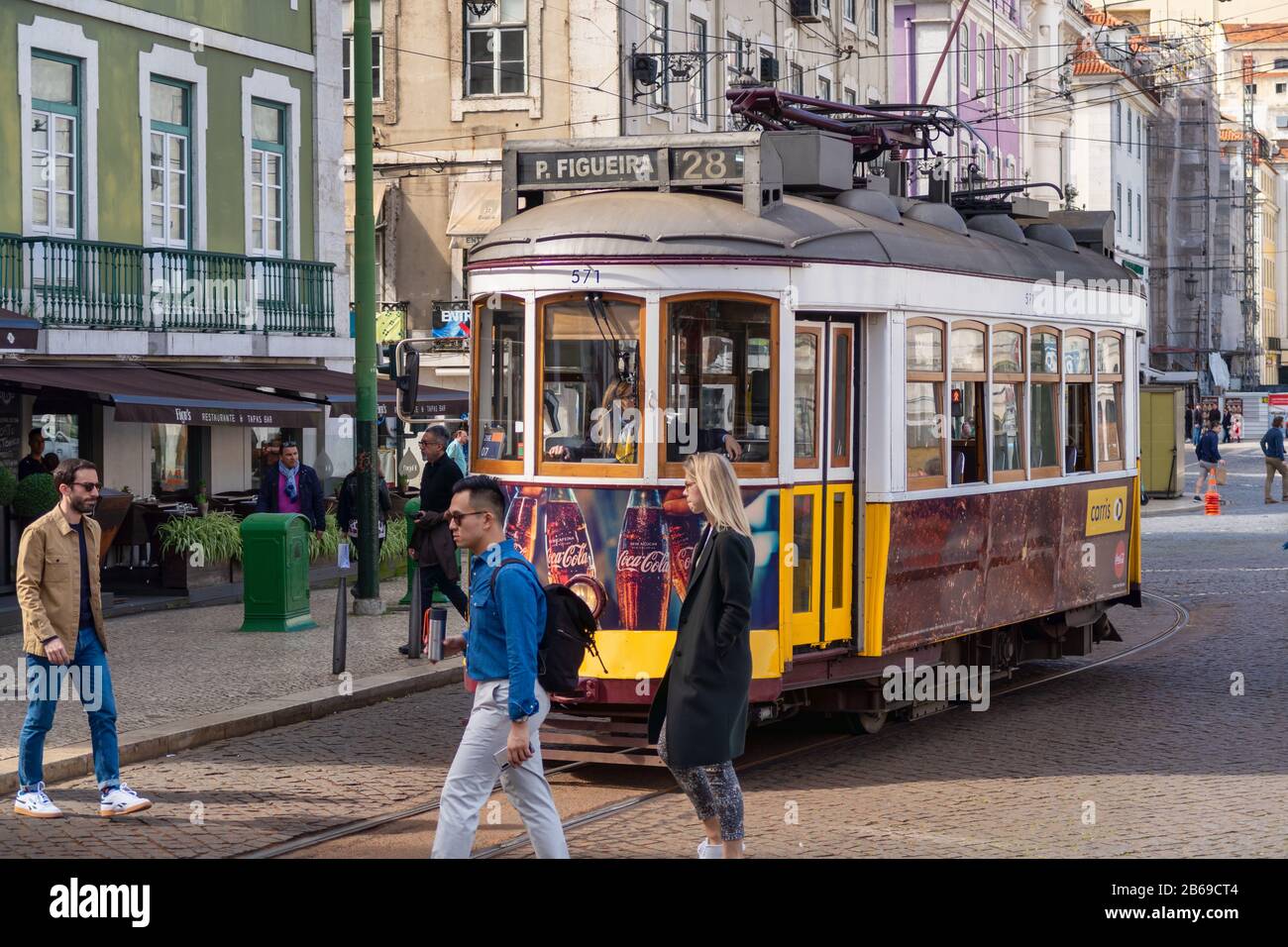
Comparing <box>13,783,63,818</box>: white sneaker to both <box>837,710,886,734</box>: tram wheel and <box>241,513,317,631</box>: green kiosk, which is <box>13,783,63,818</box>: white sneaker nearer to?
<box>837,710,886,734</box>: tram wheel

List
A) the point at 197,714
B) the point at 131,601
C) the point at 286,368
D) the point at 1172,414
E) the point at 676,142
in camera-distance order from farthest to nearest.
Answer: the point at 1172,414
the point at 286,368
the point at 131,601
the point at 197,714
the point at 676,142

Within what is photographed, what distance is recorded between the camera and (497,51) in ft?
117

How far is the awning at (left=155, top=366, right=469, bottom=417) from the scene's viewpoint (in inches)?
901

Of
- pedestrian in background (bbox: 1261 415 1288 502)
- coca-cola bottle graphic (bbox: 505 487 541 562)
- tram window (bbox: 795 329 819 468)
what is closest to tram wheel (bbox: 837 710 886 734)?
tram window (bbox: 795 329 819 468)

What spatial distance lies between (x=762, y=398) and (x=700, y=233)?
93 centimetres

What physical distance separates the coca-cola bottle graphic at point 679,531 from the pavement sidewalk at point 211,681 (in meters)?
3.41

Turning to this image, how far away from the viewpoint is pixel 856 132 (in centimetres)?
1312

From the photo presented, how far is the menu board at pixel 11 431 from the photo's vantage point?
19.9 metres

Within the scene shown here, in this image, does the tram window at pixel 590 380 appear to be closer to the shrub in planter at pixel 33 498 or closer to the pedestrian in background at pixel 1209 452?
the shrub in planter at pixel 33 498

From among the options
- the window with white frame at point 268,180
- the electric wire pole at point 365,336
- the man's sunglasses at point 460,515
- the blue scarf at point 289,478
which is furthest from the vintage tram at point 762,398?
the window with white frame at point 268,180

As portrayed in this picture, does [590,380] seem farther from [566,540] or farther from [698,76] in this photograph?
[698,76]
